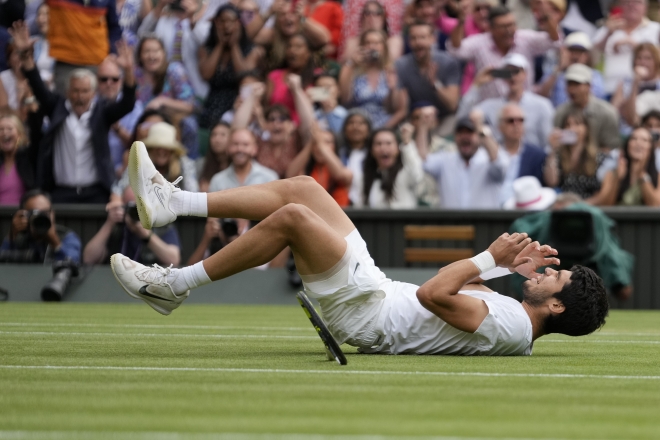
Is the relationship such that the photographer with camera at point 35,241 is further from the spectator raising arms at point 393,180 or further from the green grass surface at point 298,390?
the green grass surface at point 298,390

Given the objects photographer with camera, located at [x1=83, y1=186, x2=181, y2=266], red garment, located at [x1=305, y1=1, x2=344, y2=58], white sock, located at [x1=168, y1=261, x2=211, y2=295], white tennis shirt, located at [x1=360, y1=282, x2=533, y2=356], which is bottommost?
photographer with camera, located at [x1=83, y1=186, x2=181, y2=266]

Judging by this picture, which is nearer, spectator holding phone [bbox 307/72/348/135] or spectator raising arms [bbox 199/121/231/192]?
spectator raising arms [bbox 199/121/231/192]

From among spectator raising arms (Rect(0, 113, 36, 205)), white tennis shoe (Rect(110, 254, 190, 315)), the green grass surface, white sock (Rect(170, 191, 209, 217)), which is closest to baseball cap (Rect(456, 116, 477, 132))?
spectator raising arms (Rect(0, 113, 36, 205))

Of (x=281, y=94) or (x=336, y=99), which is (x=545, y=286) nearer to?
(x=336, y=99)

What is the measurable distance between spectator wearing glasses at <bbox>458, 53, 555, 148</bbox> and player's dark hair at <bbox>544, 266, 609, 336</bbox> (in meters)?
7.84

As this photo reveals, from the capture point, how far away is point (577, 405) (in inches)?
176

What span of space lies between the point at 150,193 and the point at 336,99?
815 cm

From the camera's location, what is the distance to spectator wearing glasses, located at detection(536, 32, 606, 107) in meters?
14.5

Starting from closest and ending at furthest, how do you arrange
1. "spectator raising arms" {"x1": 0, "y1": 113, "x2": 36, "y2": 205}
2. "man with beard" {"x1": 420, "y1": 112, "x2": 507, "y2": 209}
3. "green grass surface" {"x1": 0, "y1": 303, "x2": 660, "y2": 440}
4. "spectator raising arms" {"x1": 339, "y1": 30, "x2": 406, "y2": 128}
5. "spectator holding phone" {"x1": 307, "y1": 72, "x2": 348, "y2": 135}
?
"green grass surface" {"x1": 0, "y1": 303, "x2": 660, "y2": 440} → "man with beard" {"x1": 420, "y1": 112, "x2": 507, "y2": 209} → "spectator raising arms" {"x1": 0, "y1": 113, "x2": 36, "y2": 205} → "spectator holding phone" {"x1": 307, "y1": 72, "x2": 348, "y2": 135} → "spectator raising arms" {"x1": 339, "y1": 30, "x2": 406, "y2": 128}

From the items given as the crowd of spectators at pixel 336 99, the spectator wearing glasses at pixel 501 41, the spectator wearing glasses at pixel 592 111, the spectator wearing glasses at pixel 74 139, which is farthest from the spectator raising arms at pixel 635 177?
the spectator wearing glasses at pixel 74 139

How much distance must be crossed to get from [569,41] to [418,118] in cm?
228

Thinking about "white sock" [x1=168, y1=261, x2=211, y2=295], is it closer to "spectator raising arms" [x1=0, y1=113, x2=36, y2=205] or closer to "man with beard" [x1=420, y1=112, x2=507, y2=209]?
"man with beard" [x1=420, y1=112, x2=507, y2=209]

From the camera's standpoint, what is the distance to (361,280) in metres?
6.29

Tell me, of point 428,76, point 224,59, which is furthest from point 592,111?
point 224,59
